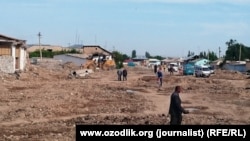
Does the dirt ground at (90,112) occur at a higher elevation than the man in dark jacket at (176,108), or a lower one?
lower

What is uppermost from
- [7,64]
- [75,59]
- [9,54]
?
[9,54]

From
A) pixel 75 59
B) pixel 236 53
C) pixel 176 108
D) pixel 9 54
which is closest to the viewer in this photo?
pixel 176 108

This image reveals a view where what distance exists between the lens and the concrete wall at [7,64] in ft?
138

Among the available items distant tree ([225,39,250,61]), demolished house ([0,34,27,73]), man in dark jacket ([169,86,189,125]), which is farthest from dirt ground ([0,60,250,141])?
distant tree ([225,39,250,61])

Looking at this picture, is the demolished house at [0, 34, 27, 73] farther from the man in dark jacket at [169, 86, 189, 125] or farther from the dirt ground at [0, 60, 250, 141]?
the man in dark jacket at [169, 86, 189, 125]

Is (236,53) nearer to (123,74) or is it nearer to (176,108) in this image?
(123,74)

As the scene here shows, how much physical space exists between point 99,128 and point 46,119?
10210 mm

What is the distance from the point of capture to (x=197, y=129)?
9.30 metres

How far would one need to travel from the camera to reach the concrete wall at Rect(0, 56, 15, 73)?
1661 inches

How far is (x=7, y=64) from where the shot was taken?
42781 mm

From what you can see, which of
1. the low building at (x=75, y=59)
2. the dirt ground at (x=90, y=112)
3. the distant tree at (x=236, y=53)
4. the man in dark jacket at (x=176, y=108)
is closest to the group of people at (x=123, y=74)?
the dirt ground at (x=90, y=112)

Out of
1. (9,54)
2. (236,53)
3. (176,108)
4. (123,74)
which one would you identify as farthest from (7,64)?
(236,53)

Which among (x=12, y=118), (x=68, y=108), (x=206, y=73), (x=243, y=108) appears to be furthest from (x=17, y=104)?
(x=206, y=73)

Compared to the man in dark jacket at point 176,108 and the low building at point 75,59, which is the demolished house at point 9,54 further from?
the low building at point 75,59
